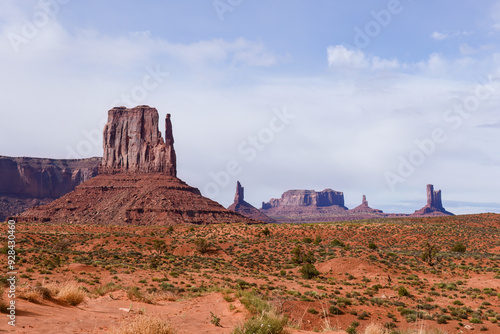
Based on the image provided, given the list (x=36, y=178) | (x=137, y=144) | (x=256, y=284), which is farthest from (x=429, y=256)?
(x=36, y=178)

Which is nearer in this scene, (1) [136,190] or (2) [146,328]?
(2) [146,328]

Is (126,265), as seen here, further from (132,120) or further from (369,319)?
(132,120)

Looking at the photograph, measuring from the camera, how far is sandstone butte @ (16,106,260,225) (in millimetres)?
97188

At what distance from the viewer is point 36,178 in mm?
177750

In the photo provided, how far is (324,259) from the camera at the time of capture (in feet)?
138

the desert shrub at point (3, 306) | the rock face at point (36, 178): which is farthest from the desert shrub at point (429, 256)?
the rock face at point (36, 178)

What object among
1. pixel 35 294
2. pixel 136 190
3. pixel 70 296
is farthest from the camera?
pixel 136 190

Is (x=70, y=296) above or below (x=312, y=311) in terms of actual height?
above

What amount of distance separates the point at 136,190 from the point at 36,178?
92.9 metres

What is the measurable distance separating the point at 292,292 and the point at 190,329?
43.2 ft

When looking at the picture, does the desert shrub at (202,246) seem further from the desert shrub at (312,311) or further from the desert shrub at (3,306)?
the desert shrub at (3,306)

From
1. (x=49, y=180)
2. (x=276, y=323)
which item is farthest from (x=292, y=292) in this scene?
(x=49, y=180)

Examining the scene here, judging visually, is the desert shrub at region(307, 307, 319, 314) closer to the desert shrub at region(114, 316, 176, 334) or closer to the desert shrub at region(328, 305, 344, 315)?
the desert shrub at region(328, 305, 344, 315)

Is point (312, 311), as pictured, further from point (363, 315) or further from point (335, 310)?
point (363, 315)
